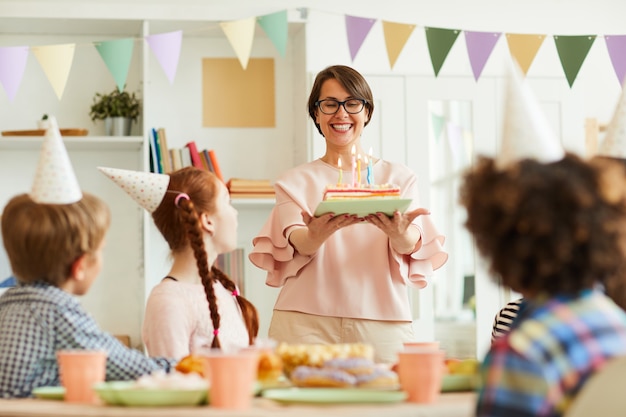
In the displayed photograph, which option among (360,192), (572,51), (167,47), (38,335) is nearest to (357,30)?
(167,47)

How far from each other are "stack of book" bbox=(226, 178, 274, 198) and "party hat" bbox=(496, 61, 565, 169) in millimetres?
2807

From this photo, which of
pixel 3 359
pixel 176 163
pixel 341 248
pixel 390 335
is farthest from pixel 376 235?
pixel 176 163

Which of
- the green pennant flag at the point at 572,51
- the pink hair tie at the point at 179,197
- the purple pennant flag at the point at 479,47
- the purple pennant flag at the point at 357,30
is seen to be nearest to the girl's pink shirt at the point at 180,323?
the pink hair tie at the point at 179,197

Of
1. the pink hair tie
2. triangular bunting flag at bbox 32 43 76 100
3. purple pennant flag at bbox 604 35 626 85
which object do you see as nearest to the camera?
the pink hair tie

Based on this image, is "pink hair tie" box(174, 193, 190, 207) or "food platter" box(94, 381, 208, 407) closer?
"food platter" box(94, 381, 208, 407)

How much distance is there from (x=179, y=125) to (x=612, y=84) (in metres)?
2.07

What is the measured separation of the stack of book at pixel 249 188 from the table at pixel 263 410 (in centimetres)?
267

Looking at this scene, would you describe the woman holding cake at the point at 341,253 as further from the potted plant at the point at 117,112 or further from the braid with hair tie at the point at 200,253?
the potted plant at the point at 117,112

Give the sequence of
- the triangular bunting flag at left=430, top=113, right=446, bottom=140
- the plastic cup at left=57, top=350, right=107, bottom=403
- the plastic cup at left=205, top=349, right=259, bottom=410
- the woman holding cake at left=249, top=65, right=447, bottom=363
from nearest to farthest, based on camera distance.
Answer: the plastic cup at left=205, top=349, right=259, bottom=410 < the plastic cup at left=57, top=350, right=107, bottom=403 < the woman holding cake at left=249, top=65, right=447, bottom=363 < the triangular bunting flag at left=430, top=113, right=446, bottom=140

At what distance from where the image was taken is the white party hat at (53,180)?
5.22 feet

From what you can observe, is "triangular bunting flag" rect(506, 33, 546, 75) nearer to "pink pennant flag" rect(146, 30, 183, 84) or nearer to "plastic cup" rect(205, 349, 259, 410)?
"pink pennant flag" rect(146, 30, 183, 84)

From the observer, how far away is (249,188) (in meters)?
4.12

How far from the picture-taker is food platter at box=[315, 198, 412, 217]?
2.30 metres

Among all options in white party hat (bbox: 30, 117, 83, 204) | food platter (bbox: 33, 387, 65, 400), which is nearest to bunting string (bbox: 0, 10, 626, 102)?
white party hat (bbox: 30, 117, 83, 204)
